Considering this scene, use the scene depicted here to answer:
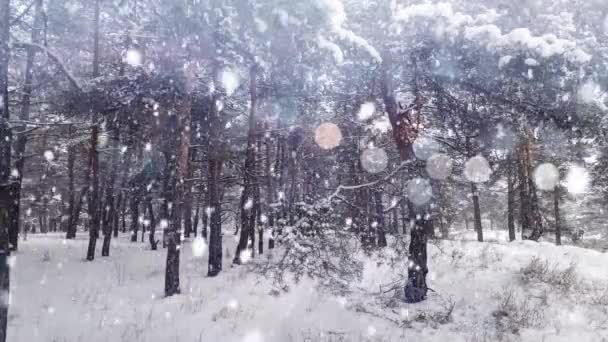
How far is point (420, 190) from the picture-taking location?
977cm

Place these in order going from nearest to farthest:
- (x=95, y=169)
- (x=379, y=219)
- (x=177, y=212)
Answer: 1. (x=379, y=219)
2. (x=177, y=212)
3. (x=95, y=169)

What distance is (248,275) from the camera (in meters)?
13.0

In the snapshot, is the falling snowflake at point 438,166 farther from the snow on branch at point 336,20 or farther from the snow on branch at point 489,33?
the snow on branch at point 336,20

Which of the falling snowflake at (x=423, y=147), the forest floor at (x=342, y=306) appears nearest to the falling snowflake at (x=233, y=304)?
the forest floor at (x=342, y=306)

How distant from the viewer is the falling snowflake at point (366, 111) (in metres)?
11.4

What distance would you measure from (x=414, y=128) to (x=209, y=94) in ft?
20.7

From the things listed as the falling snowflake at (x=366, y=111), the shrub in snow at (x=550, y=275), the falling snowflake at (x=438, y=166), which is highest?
the falling snowflake at (x=366, y=111)

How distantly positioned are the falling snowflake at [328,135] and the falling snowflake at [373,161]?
1.02 meters

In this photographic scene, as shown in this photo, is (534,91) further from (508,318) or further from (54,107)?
(54,107)

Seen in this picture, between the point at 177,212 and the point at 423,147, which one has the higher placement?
the point at 423,147

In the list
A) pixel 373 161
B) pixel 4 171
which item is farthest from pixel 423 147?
pixel 4 171

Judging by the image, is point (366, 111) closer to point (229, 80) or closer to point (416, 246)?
point (416, 246)

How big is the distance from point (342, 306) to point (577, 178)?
1824cm

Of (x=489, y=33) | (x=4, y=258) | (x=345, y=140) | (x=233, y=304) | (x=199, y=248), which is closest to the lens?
(x=4, y=258)
